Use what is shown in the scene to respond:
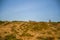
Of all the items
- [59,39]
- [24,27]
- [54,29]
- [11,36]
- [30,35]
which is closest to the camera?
[59,39]

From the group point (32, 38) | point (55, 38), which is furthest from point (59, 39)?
point (32, 38)

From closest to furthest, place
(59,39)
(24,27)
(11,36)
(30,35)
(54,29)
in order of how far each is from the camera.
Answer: (59,39), (11,36), (30,35), (54,29), (24,27)

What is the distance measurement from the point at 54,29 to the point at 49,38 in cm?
478

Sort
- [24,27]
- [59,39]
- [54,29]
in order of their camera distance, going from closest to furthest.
A: [59,39] → [54,29] → [24,27]

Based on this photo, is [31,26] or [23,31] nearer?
[23,31]

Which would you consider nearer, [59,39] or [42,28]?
[59,39]

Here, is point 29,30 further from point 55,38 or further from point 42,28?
point 55,38

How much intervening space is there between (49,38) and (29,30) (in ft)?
18.7

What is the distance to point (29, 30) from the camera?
67.5 feet

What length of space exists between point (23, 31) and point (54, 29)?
5719 mm

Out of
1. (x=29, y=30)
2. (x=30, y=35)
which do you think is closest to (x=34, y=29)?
(x=29, y=30)

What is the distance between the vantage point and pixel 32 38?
17062mm

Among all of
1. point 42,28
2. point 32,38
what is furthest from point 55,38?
point 42,28

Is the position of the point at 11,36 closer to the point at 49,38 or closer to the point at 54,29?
the point at 49,38
